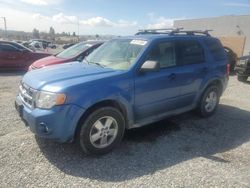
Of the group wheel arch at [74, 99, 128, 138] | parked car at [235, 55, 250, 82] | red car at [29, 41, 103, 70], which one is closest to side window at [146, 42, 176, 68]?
wheel arch at [74, 99, 128, 138]

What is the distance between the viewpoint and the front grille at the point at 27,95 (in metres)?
3.93

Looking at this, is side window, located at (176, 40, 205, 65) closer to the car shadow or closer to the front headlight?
the car shadow

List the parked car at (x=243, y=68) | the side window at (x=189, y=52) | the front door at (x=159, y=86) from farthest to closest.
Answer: the parked car at (x=243, y=68)
the side window at (x=189, y=52)
the front door at (x=159, y=86)

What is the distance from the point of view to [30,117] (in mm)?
3822

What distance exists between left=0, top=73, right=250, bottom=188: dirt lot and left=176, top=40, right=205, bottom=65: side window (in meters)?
1.32

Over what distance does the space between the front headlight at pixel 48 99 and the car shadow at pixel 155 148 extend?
864 millimetres

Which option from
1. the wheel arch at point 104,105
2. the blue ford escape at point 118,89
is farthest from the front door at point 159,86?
the wheel arch at point 104,105

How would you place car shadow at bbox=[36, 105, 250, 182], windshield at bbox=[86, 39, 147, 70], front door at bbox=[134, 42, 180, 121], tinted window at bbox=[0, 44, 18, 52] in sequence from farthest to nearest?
tinted window at bbox=[0, 44, 18, 52]
windshield at bbox=[86, 39, 147, 70]
front door at bbox=[134, 42, 180, 121]
car shadow at bbox=[36, 105, 250, 182]

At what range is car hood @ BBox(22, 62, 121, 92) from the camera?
3.85 m

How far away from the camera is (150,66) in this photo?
4.34m

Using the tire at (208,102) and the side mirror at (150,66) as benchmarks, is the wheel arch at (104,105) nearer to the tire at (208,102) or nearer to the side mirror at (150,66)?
the side mirror at (150,66)

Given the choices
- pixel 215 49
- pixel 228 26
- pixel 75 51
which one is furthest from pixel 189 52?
pixel 228 26

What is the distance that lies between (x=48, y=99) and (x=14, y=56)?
10.3 m

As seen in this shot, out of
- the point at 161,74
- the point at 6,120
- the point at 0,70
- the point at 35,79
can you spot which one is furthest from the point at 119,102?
the point at 0,70
